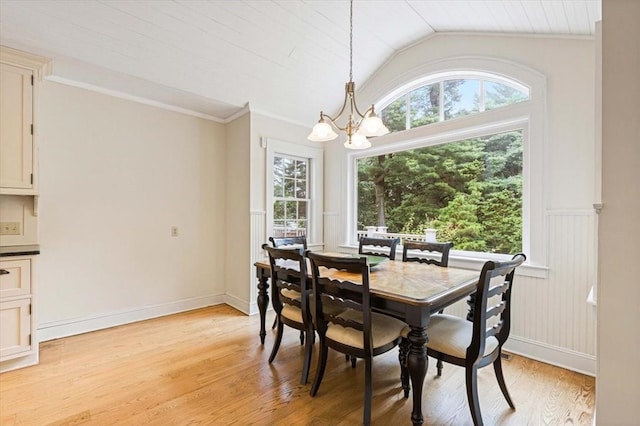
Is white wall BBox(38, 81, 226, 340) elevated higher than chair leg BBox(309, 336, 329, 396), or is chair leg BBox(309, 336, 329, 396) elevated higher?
white wall BBox(38, 81, 226, 340)

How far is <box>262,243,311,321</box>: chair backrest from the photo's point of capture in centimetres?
210

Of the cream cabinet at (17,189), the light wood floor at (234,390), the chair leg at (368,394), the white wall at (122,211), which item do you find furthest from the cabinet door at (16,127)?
the chair leg at (368,394)

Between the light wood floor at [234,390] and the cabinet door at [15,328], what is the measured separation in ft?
0.57

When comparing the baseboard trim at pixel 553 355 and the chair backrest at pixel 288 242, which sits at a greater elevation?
the chair backrest at pixel 288 242

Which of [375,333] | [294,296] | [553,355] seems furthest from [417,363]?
[553,355]

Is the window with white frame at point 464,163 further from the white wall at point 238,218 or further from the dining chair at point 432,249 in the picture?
the white wall at point 238,218

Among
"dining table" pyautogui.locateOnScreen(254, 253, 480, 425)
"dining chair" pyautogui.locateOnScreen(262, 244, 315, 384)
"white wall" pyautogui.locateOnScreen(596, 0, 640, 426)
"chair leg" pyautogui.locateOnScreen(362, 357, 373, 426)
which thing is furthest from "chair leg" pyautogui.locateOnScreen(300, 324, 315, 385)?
"white wall" pyautogui.locateOnScreen(596, 0, 640, 426)

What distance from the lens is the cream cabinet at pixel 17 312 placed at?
228 centimetres

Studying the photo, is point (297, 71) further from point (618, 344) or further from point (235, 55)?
point (618, 344)

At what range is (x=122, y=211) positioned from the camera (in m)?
3.33

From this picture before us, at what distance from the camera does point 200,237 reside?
3.94 metres

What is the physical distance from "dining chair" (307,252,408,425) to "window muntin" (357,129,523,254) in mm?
1661

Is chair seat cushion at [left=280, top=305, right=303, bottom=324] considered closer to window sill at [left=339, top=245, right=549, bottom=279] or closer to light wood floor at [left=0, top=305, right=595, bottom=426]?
light wood floor at [left=0, top=305, right=595, bottom=426]

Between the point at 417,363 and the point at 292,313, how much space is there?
1068 mm
